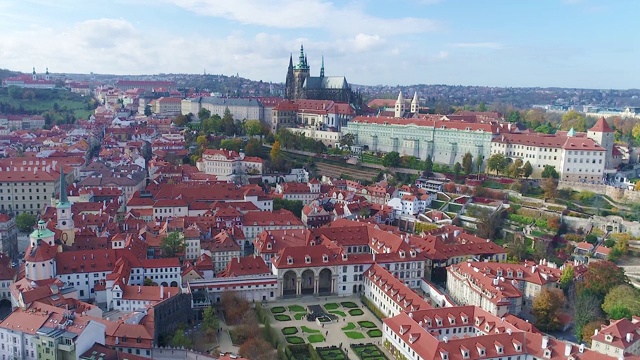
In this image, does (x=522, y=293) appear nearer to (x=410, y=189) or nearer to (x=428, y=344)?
(x=428, y=344)

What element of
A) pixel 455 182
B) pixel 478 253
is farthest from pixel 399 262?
pixel 455 182

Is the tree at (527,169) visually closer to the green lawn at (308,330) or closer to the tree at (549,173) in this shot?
the tree at (549,173)

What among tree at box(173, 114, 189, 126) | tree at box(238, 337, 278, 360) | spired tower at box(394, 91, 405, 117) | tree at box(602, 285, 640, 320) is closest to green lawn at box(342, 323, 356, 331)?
tree at box(238, 337, 278, 360)

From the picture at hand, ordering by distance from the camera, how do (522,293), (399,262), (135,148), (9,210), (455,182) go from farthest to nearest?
1. (135,148)
2. (455,182)
3. (9,210)
4. (399,262)
5. (522,293)

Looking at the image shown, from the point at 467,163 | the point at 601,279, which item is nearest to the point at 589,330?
the point at 601,279

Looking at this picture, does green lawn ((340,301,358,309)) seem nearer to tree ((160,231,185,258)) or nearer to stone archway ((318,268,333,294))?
stone archway ((318,268,333,294))

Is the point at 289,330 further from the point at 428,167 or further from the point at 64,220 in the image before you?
the point at 428,167

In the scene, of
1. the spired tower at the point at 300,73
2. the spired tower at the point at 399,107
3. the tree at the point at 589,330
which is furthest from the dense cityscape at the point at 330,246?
the spired tower at the point at 300,73
